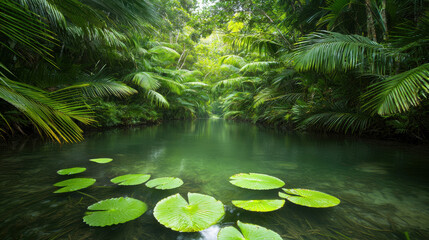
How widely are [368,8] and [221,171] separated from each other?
3545 millimetres

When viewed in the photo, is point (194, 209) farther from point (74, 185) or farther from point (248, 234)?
point (74, 185)

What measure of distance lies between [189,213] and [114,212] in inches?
13.1

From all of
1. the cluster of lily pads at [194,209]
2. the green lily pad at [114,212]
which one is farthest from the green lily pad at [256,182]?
the green lily pad at [114,212]

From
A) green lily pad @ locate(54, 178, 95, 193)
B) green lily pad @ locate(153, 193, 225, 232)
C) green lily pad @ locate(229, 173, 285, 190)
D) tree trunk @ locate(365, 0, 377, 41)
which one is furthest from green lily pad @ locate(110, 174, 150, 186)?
tree trunk @ locate(365, 0, 377, 41)

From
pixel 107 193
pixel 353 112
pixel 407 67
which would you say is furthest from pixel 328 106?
pixel 107 193

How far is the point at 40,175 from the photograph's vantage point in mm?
1268

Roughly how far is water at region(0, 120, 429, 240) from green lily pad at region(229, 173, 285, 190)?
44 millimetres

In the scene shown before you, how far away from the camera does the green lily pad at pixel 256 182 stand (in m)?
1.02

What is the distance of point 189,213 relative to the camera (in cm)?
74

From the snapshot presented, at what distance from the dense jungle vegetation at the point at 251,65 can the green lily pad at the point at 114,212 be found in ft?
1.18

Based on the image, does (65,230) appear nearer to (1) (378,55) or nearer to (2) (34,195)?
(2) (34,195)

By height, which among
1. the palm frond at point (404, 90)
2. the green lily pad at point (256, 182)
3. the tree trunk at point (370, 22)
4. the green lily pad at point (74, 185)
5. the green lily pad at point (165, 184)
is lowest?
the green lily pad at point (74, 185)

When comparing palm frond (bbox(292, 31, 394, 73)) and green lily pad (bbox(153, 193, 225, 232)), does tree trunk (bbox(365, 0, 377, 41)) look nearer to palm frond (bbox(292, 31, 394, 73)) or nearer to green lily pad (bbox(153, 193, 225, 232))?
palm frond (bbox(292, 31, 394, 73))

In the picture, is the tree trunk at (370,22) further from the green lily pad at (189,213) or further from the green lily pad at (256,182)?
the green lily pad at (189,213)
